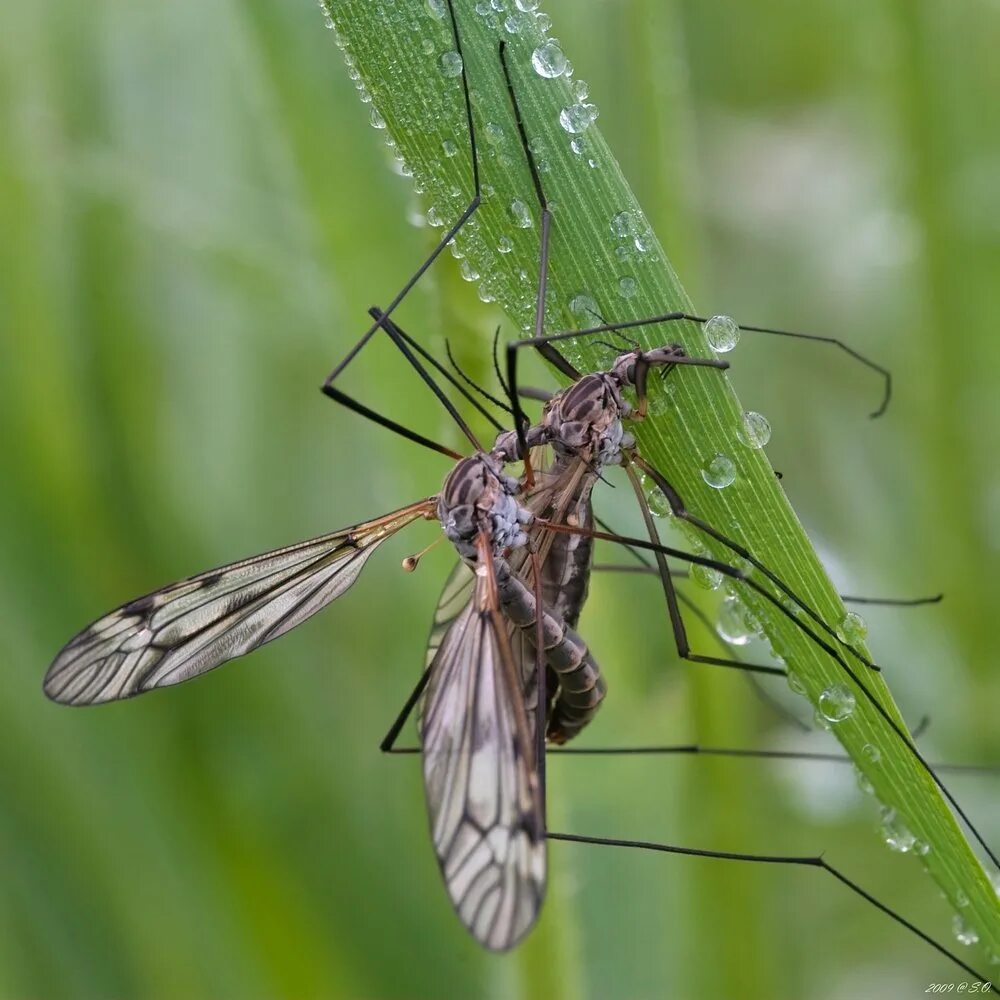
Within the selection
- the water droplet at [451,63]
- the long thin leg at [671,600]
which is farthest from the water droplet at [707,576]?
the water droplet at [451,63]

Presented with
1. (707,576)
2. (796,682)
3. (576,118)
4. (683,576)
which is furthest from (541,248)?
(683,576)

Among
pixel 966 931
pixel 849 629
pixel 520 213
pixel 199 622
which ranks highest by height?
pixel 520 213

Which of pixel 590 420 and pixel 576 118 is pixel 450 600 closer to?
pixel 590 420

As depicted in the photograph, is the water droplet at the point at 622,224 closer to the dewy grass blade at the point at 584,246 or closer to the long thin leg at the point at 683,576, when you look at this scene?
the dewy grass blade at the point at 584,246

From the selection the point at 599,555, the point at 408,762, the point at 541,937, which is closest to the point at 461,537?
the point at 599,555

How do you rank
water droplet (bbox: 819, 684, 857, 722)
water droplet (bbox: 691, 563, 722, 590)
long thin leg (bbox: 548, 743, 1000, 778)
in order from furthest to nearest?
long thin leg (bbox: 548, 743, 1000, 778) < water droplet (bbox: 691, 563, 722, 590) < water droplet (bbox: 819, 684, 857, 722)

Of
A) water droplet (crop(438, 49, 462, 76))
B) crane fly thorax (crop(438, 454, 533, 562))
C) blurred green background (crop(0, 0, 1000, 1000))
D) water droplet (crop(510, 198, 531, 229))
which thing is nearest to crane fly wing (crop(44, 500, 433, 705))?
crane fly thorax (crop(438, 454, 533, 562))

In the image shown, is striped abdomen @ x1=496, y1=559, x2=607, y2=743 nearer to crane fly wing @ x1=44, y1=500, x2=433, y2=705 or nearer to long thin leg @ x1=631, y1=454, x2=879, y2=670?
crane fly wing @ x1=44, y1=500, x2=433, y2=705
